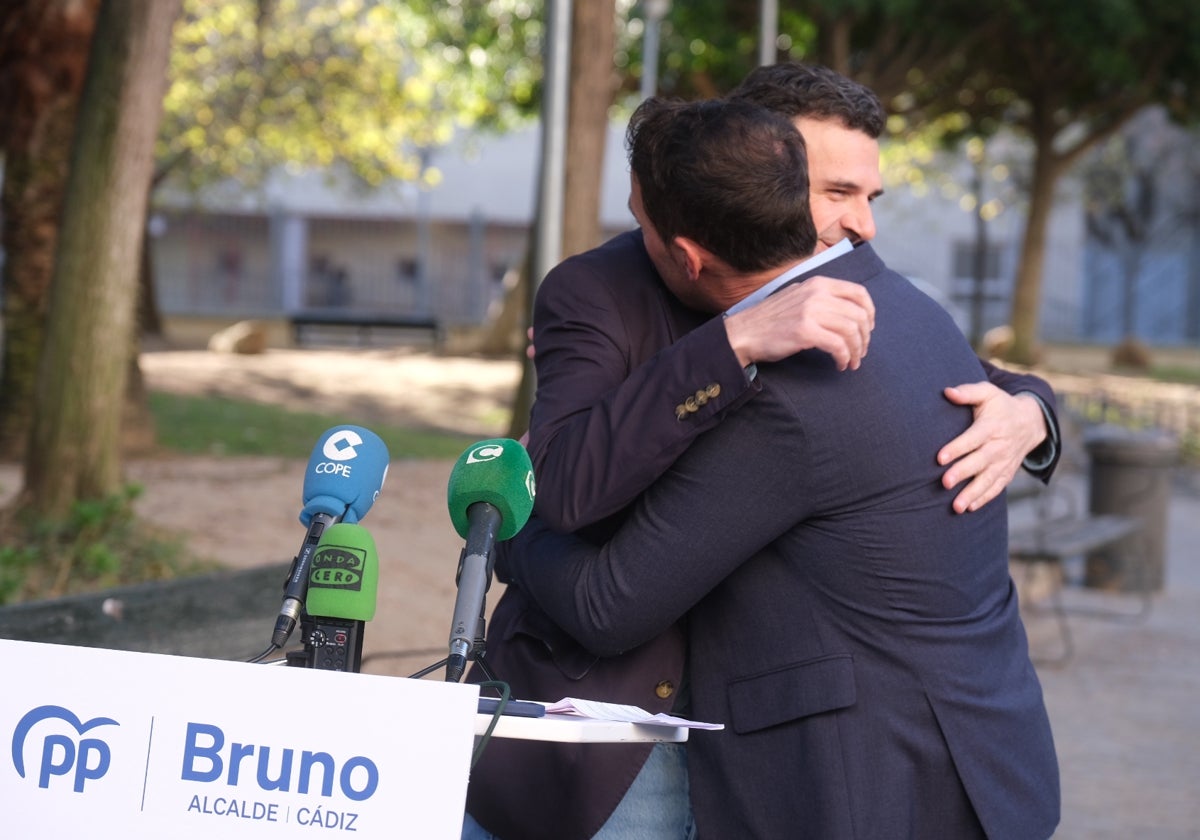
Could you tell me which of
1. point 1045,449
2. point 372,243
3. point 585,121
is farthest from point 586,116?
point 372,243

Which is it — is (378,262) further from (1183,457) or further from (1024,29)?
(1183,457)

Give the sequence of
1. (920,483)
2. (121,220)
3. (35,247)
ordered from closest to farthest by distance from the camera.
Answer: (920,483) → (121,220) → (35,247)

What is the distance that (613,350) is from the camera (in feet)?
7.71

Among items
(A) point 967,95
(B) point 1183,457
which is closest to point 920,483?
(B) point 1183,457

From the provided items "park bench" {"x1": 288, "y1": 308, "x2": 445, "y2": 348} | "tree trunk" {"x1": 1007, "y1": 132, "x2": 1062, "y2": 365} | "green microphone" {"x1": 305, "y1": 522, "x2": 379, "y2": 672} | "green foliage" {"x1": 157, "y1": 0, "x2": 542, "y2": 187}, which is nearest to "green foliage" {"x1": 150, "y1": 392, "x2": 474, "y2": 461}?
"green microphone" {"x1": 305, "y1": 522, "x2": 379, "y2": 672}

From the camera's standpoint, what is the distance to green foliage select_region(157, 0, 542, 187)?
24047 millimetres

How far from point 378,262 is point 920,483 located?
1889 inches

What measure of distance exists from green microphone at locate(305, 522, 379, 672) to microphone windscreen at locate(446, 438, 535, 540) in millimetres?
140

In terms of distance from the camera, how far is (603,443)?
2.14m

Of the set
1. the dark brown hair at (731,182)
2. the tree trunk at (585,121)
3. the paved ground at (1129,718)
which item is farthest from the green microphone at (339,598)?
the tree trunk at (585,121)

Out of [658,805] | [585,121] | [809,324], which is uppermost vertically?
[585,121]

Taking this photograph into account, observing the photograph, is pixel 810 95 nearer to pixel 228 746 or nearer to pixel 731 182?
pixel 731 182

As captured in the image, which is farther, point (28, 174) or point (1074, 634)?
point (28, 174)

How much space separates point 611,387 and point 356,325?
31.4 meters
